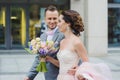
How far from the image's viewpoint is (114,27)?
23.4 meters

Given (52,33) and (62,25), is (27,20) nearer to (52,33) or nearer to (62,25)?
(52,33)

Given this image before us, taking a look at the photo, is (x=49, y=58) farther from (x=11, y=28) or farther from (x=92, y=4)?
(x=11, y=28)

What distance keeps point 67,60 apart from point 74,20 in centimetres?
43

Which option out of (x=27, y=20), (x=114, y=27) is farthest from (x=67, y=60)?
(x=114, y=27)

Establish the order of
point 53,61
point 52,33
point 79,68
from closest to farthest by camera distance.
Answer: point 79,68 < point 53,61 < point 52,33

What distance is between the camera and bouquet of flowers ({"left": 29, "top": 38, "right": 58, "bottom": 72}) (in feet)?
14.5

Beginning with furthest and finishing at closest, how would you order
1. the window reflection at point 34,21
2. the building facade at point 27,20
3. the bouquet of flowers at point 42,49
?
the window reflection at point 34,21
the building facade at point 27,20
the bouquet of flowers at point 42,49

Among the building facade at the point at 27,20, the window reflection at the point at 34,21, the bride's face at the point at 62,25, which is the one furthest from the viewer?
the window reflection at the point at 34,21

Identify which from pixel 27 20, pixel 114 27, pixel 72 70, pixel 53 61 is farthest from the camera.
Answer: pixel 114 27

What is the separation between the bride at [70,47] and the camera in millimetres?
4078

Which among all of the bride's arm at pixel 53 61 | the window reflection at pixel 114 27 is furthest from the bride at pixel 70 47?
the window reflection at pixel 114 27

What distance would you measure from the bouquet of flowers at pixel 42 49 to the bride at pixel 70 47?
202mm

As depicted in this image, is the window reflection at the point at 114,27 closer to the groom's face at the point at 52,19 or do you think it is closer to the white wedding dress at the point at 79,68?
the groom's face at the point at 52,19

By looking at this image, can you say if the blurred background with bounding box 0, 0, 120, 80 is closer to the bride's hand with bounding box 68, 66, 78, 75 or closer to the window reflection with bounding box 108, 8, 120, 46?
the window reflection with bounding box 108, 8, 120, 46
